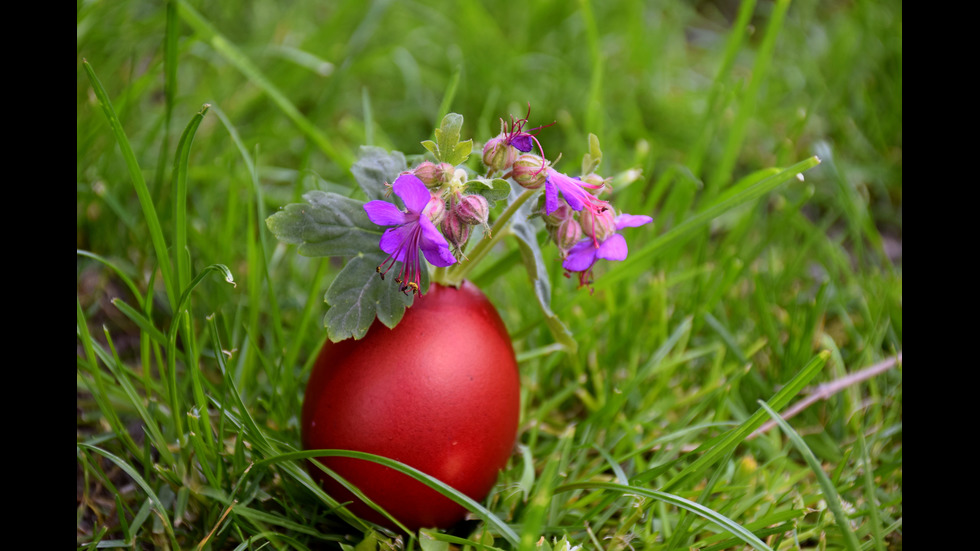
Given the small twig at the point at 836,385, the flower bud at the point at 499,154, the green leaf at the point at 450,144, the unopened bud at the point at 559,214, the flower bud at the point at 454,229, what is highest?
the green leaf at the point at 450,144

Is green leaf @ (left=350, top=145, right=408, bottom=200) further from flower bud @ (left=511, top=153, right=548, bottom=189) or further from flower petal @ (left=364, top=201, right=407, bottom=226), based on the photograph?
flower bud @ (left=511, top=153, right=548, bottom=189)

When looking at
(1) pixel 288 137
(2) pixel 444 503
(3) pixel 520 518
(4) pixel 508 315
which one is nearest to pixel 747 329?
(4) pixel 508 315

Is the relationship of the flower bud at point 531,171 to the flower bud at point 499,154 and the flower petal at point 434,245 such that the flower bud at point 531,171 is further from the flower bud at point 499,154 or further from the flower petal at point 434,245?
the flower petal at point 434,245

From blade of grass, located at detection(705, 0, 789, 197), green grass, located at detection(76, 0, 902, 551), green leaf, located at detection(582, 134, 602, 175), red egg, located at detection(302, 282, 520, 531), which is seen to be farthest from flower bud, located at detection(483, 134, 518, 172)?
blade of grass, located at detection(705, 0, 789, 197)

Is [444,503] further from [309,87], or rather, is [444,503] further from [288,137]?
[309,87]

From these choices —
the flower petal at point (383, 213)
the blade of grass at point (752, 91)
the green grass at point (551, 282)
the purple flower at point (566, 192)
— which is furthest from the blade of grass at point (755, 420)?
the blade of grass at point (752, 91)
